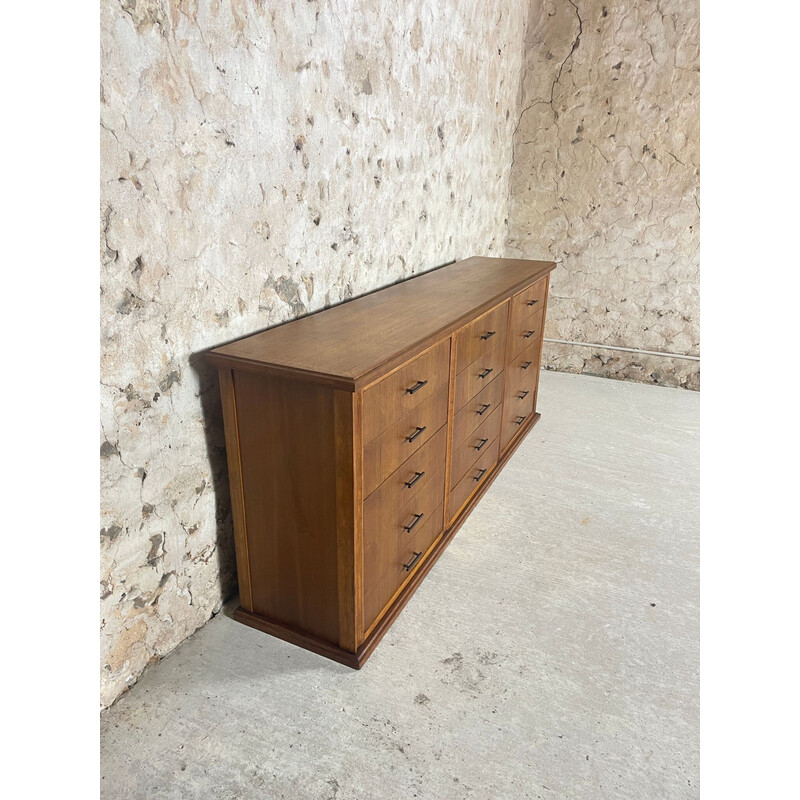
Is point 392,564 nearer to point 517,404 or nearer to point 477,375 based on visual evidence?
point 477,375

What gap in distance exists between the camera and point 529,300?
116 inches

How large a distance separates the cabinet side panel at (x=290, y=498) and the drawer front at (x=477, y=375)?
0.72m

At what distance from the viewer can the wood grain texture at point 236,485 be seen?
5.68 feet

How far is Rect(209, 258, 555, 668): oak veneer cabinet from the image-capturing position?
163cm

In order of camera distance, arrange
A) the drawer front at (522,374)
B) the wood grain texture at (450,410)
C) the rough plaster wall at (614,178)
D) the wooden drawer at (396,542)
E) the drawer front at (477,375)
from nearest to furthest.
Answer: the wooden drawer at (396,542)
the wood grain texture at (450,410)
the drawer front at (477,375)
the drawer front at (522,374)
the rough plaster wall at (614,178)

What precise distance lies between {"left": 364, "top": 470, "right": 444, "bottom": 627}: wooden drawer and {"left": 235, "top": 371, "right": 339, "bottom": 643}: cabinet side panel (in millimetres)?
112

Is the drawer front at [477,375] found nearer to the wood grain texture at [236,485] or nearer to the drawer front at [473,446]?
the drawer front at [473,446]

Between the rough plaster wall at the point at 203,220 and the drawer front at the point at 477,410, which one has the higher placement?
the rough plaster wall at the point at 203,220

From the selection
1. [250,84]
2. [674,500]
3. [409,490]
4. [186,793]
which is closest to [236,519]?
[409,490]

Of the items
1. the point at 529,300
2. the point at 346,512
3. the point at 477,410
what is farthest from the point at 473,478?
the point at 346,512

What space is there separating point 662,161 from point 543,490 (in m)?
2.27

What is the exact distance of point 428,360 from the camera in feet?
6.36

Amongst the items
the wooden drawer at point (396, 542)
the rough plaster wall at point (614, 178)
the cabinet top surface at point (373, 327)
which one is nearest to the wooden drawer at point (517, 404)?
the cabinet top surface at point (373, 327)
